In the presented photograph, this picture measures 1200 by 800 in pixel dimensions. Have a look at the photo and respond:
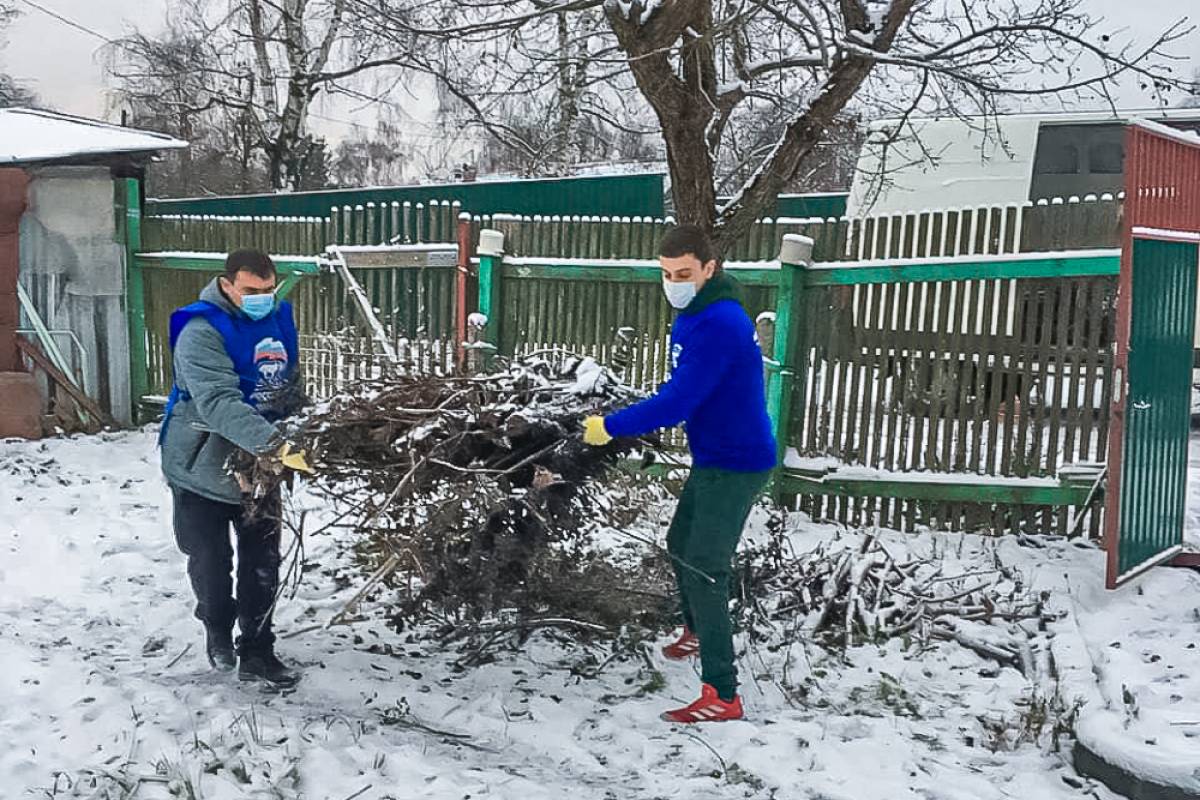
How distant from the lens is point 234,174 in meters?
30.6

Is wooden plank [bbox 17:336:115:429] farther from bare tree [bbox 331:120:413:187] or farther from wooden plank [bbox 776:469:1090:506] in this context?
bare tree [bbox 331:120:413:187]

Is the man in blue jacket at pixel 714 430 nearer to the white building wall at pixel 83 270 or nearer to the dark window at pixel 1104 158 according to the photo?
the white building wall at pixel 83 270

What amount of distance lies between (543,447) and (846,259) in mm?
3446

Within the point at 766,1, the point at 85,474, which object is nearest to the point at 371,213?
the point at 85,474

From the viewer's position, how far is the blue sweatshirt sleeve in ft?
11.7

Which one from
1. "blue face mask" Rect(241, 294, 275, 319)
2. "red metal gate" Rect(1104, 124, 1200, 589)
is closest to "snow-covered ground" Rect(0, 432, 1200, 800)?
"red metal gate" Rect(1104, 124, 1200, 589)

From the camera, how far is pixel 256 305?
12.9ft

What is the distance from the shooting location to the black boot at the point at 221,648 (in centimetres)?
411

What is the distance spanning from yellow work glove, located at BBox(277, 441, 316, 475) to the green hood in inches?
56.8

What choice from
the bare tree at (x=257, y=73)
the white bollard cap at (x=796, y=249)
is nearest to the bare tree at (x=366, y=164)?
the bare tree at (x=257, y=73)

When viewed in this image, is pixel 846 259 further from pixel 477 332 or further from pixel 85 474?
pixel 85 474

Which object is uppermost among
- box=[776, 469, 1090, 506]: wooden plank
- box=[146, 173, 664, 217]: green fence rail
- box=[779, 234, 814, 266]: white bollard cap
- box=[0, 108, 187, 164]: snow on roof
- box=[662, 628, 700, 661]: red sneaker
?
box=[146, 173, 664, 217]: green fence rail

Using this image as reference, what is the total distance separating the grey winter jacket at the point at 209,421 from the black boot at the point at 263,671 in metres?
0.62

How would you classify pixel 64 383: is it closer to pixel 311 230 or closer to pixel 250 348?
pixel 311 230
